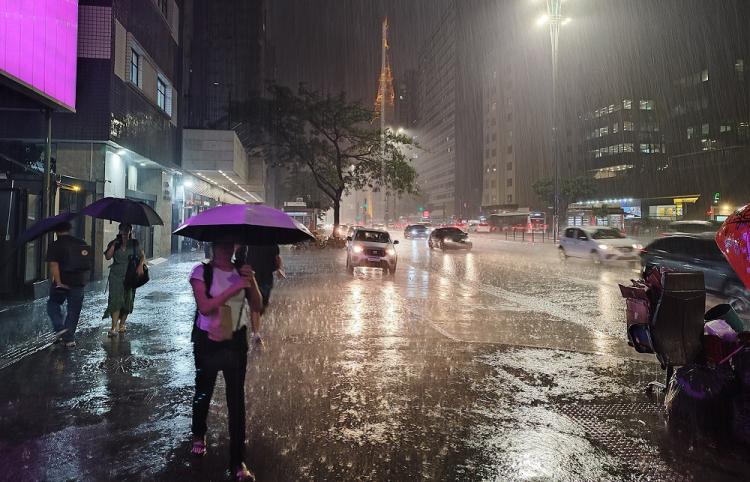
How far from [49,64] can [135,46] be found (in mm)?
7809

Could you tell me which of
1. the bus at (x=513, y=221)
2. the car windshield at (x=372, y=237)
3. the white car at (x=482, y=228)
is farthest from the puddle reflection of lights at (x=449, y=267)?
the bus at (x=513, y=221)

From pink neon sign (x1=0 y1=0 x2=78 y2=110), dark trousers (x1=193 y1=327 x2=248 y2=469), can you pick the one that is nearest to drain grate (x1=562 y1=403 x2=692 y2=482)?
dark trousers (x1=193 y1=327 x2=248 y2=469)

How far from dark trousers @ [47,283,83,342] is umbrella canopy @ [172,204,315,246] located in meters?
3.88

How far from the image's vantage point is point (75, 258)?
23.0ft

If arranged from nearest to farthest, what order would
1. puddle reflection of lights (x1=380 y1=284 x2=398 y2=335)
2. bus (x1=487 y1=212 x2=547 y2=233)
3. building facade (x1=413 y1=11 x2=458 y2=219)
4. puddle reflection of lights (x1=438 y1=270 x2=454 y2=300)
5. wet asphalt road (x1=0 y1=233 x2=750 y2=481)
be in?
wet asphalt road (x1=0 y1=233 x2=750 y2=481) < puddle reflection of lights (x1=380 y1=284 x2=398 y2=335) < puddle reflection of lights (x1=438 y1=270 x2=454 y2=300) < bus (x1=487 y1=212 x2=547 y2=233) < building facade (x1=413 y1=11 x2=458 y2=219)

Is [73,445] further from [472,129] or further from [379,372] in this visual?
[472,129]

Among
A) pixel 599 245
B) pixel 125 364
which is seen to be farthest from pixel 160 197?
pixel 599 245

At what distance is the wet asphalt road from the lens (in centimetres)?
365

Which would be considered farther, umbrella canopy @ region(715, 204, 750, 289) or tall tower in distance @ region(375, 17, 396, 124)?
tall tower in distance @ region(375, 17, 396, 124)

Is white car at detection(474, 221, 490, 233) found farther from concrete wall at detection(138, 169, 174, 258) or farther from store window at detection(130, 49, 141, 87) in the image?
store window at detection(130, 49, 141, 87)

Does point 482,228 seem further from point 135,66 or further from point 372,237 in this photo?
point 135,66

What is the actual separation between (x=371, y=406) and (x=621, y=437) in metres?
2.09

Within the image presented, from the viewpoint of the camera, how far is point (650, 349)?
4641mm

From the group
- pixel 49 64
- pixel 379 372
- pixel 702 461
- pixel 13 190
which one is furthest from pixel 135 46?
pixel 702 461
